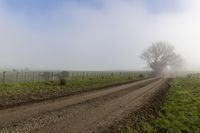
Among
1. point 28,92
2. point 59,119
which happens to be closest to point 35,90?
point 28,92

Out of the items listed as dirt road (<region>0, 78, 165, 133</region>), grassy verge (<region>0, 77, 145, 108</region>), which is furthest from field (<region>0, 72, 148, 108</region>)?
dirt road (<region>0, 78, 165, 133</region>)

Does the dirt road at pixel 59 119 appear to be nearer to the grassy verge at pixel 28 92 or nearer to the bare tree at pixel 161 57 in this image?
the grassy verge at pixel 28 92

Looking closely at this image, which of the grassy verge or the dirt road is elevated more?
the grassy verge

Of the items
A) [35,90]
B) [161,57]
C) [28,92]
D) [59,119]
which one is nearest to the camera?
[59,119]

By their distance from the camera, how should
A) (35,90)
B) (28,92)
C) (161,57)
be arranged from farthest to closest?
(161,57) < (35,90) < (28,92)

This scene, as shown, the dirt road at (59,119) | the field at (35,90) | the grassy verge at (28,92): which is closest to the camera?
the dirt road at (59,119)

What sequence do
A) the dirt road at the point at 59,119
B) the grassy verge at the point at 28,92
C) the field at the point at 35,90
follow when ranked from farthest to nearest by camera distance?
the field at the point at 35,90 → the grassy verge at the point at 28,92 → the dirt road at the point at 59,119

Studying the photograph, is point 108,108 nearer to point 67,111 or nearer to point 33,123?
point 67,111

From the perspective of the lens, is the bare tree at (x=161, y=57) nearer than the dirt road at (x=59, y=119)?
No

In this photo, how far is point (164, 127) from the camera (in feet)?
31.9

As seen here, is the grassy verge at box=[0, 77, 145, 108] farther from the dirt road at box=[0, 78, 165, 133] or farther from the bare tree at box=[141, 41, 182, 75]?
the bare tree at box=[141, 41, 182, 75]

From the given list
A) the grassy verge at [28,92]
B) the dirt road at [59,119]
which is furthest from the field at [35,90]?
the dirt road at [59,119]

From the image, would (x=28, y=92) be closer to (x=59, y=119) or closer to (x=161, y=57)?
(x=59, y=119)

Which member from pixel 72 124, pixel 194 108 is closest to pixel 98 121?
pixel 72 124
